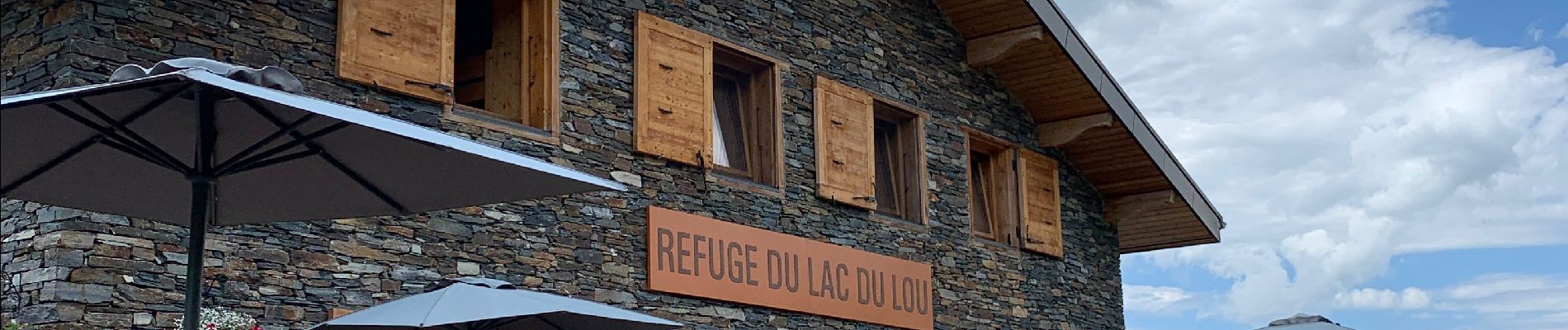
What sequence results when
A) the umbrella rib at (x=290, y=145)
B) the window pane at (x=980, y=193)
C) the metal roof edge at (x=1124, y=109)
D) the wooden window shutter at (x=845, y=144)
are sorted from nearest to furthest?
the umbrella rib at (x=290, y=145), the wooden window shutter at (x=845, y=144), the metal roof edge at (x=1124, y=109), the window pane at (x=980, y=193)

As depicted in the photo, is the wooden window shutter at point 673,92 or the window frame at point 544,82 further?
the wooden window shutter at point 673,92

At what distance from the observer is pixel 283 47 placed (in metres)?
8.05

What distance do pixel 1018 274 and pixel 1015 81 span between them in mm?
1719

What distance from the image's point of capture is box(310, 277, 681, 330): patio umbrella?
6406 millimetres

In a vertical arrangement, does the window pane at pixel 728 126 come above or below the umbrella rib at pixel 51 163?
above

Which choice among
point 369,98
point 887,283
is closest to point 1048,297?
point 887,283

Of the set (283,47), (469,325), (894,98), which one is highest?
(894,98)

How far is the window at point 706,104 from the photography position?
10.2 m

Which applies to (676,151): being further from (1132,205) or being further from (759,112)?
(1132,205)

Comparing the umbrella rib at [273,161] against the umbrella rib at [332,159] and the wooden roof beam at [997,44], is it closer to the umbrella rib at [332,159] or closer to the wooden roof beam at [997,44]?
the umbrella rib at [332,159]

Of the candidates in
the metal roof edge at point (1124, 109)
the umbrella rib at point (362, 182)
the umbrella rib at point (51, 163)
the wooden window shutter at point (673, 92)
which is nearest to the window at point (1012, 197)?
the metal roof edge at point (1124, 109)

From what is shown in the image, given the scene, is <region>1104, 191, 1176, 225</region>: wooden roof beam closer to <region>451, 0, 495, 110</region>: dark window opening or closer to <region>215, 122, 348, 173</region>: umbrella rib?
<region>451, 0, 495, 110</region>: dark window opening

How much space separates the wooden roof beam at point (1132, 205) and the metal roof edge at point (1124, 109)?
0.27 meters

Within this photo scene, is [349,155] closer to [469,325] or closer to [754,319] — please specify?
[469,325]
